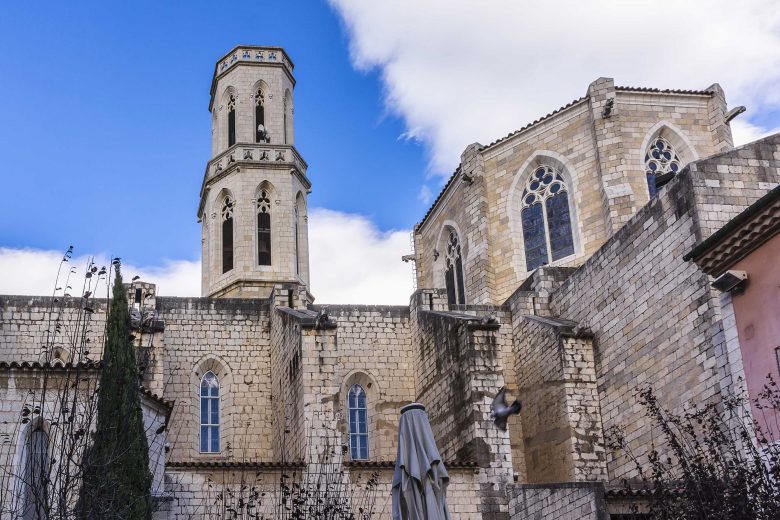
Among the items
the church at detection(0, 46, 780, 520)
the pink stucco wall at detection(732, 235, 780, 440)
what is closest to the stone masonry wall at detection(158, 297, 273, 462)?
the church at detection(0, 46, 780, 520)

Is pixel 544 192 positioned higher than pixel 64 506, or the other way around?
pixel 544 192

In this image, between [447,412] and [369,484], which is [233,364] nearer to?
[447,412]

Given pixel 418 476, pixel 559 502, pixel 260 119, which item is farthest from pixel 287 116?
pixel 418 476

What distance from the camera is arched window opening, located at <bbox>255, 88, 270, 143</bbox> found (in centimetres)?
3016

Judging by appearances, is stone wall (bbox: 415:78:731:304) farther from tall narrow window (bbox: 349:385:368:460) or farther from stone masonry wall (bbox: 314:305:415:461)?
tall narrow window (bbox: 349:385:368:460)

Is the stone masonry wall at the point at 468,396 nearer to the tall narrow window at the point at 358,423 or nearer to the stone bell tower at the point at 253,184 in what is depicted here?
the tall narrow window at the point at 358,423

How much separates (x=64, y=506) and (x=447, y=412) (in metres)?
11.2

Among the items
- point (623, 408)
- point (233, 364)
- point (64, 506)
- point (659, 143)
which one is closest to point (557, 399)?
point (623, 408)

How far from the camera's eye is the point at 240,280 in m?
27.7

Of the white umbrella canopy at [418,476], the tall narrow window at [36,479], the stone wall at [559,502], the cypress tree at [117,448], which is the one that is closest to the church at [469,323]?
the stone wall at [559,502]

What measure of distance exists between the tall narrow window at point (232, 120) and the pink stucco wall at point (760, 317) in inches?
688

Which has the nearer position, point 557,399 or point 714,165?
point 714,165

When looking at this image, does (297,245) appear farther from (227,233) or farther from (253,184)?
(253,184)

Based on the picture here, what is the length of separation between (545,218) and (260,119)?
838 centimetres
